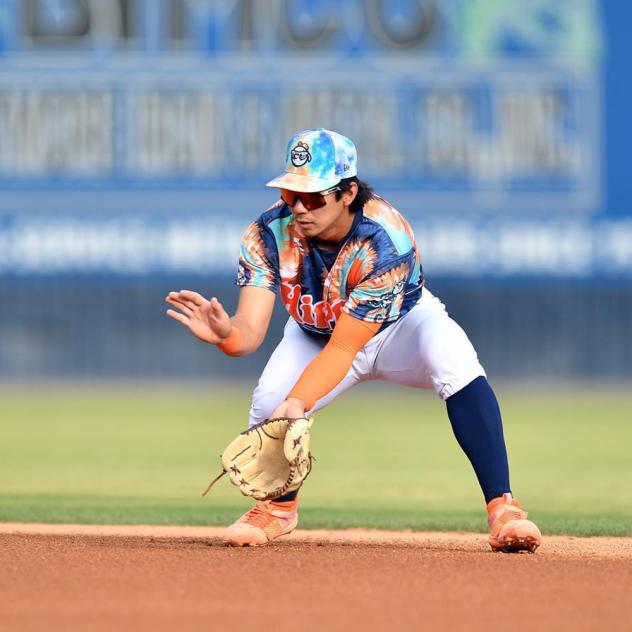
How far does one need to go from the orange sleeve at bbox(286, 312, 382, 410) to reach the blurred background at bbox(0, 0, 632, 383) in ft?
39.2

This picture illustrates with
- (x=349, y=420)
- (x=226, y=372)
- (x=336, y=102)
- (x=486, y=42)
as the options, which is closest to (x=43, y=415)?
(x=349, y=420)

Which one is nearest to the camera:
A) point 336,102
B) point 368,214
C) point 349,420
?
point 368,214

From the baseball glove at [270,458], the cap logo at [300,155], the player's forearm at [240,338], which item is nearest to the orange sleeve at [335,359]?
the baseball glove at [270,458]

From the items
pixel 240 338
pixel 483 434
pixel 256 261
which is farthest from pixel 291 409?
pixel 483 434

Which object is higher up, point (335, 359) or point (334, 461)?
point (335, 359)

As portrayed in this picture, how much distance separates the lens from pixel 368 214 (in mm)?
4746

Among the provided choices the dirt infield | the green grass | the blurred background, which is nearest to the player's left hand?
the dirt infield

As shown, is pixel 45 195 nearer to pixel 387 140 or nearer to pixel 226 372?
pixel 226 372

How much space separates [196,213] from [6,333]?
2579 mm

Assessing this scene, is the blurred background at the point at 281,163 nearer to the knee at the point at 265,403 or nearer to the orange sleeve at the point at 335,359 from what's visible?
the knee at the point at 265,403

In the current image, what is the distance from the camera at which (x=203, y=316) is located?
15.1 ft

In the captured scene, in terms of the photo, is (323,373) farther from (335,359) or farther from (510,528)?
(510,528)

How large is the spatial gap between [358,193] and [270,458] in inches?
→ 35.7

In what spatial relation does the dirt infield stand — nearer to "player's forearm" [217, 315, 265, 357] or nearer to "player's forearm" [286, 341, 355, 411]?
"player's forearm" [286, 341, 355, 411]
